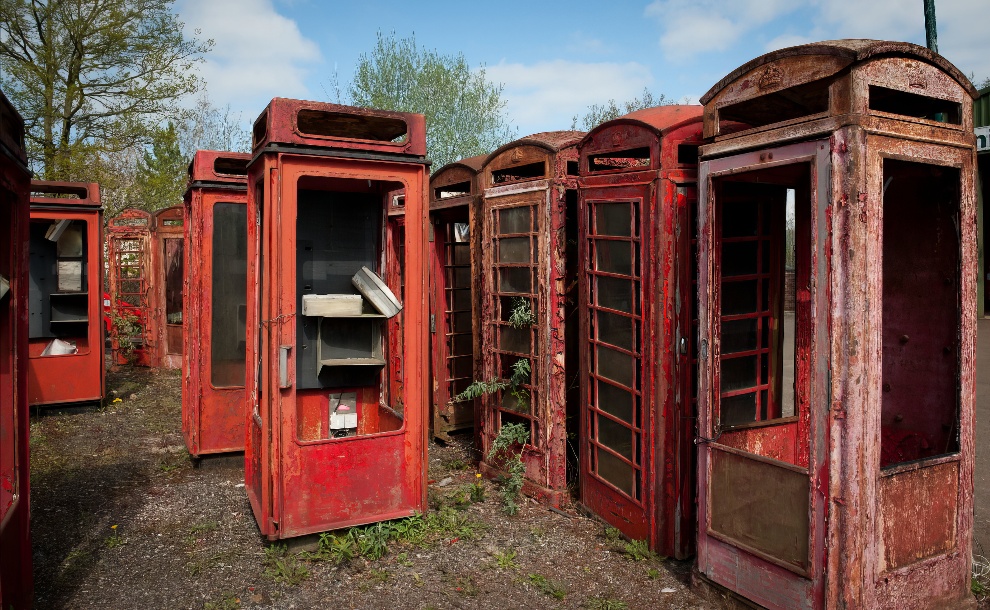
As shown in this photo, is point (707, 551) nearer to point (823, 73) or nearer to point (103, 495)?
point (823, 73)

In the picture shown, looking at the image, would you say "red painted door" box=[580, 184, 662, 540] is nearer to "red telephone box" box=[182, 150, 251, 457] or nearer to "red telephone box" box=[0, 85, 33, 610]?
"red telephone box" box=[182, 150, 251, 457]

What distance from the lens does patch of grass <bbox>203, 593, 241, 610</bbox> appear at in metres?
3.64

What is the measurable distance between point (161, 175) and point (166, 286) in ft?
19.3

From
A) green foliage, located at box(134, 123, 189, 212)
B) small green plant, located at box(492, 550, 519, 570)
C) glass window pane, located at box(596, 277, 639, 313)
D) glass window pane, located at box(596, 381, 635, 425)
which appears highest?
green foliage, located at box(134, 123, 189, 212)

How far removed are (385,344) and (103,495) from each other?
107 inches

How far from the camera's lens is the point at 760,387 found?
14.8ft

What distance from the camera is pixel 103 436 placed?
23.7 ft

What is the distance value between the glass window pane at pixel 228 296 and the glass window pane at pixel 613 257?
343 centimetres

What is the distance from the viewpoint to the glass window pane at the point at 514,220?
17.3 ft

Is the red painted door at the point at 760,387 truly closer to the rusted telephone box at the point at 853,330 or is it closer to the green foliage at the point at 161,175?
the rusted telephone box at the point at 853,330

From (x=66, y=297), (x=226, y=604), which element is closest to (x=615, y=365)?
(x=226, y=604)

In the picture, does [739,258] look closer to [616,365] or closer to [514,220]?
[616,365]

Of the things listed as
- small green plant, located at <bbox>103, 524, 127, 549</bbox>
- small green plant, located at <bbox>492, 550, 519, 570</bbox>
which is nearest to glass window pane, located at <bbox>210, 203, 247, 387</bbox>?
small green plant, located at <bbox>103, 524, 127, 549</bbox>

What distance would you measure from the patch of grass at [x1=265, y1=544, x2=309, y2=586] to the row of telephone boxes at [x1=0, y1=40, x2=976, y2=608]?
0.57ft
